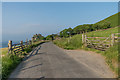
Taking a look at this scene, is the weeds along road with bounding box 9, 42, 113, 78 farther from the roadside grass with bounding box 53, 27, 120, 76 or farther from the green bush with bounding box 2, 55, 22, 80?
the roadside grass with bounding box 53, 27, 120, 76

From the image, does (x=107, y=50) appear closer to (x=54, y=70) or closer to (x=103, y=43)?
(x=54, y=70)

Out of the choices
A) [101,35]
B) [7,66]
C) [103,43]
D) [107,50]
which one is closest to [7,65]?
[7,66]

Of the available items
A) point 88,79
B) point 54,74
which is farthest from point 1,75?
point 88,79

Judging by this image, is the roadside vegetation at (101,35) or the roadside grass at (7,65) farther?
the roadside vegetation at (101,35)

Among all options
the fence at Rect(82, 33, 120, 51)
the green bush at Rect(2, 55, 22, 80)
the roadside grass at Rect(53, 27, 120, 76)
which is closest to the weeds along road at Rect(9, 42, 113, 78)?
the green bush at Rect(2, 55, 22, 80)

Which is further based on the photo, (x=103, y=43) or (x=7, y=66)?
(x=103, y=43)

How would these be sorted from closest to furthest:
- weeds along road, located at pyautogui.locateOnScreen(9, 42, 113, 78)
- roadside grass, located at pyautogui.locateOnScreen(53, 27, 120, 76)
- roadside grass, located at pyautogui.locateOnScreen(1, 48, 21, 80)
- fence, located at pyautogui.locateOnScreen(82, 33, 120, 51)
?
weeds along road, located at pyautogui.locateOnScreen(9, 42, 113, 78), roadside grass, located at pyautogui.locateOnScreen(1, 48, 21, 80), roadside grass, located at pyautogui.locateOnScreen(53, 27, 120, 76), fence, located at pyautogui.locateOnScreen(82, 33, 120, 51)

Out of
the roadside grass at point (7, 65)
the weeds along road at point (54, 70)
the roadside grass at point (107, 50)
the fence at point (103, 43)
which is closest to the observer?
the weeds along road at point (54, 70)

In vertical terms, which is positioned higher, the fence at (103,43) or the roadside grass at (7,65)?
the fence at (103,43)

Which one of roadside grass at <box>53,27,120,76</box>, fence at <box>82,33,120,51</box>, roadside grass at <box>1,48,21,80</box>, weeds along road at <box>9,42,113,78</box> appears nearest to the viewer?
weeds along road at <box>9,42,113,78</box>

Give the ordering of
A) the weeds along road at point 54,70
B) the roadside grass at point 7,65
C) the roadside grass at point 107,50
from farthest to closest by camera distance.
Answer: the roadside grass at point 107,50, the roadside grass at point 7,65, the weeds along road at point 54,70

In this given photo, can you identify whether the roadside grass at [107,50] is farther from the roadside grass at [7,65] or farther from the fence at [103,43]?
the roadside grass at [7,65]

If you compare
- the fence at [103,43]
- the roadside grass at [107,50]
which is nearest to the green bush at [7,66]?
the roadside grass at [107,50]

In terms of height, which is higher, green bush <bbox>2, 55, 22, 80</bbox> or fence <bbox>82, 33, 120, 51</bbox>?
fence <bbox>82, 33, 120, 51</bbox>
